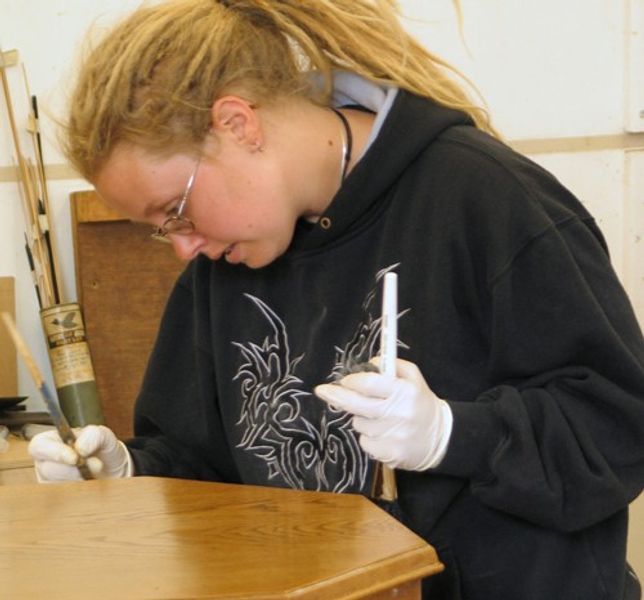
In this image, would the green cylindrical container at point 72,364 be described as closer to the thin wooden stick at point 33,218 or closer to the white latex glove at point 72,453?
the thin wooden stick at point 33,218

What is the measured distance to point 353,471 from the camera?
1.30 meters

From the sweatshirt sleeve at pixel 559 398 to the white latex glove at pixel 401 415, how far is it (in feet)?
0.06

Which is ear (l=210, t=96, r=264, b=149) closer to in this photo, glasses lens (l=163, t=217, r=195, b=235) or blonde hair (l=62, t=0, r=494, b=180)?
blonde hair (l=62, t=0, r=494, b=180)

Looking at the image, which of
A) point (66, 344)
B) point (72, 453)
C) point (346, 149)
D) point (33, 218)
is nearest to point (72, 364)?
point (66, 344)

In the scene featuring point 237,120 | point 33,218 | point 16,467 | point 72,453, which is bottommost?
point 16,467

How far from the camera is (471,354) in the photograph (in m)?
1.21

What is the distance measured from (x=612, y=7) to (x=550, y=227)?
156cm

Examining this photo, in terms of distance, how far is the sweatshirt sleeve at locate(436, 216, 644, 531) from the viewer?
108cm

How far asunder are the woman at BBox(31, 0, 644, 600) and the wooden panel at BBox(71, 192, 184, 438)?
3.42ft

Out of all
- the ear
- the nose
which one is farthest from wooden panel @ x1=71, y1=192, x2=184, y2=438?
the ear

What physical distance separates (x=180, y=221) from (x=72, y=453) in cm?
35

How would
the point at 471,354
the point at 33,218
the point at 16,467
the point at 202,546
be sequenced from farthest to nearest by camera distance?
the point at 33,218
the point at 16,467
the point at 471,354
the point at 202,546

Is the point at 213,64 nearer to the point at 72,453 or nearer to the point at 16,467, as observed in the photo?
the point at 72,453

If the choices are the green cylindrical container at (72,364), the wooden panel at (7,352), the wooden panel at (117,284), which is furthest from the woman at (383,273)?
the wooden panel at (7,352)
